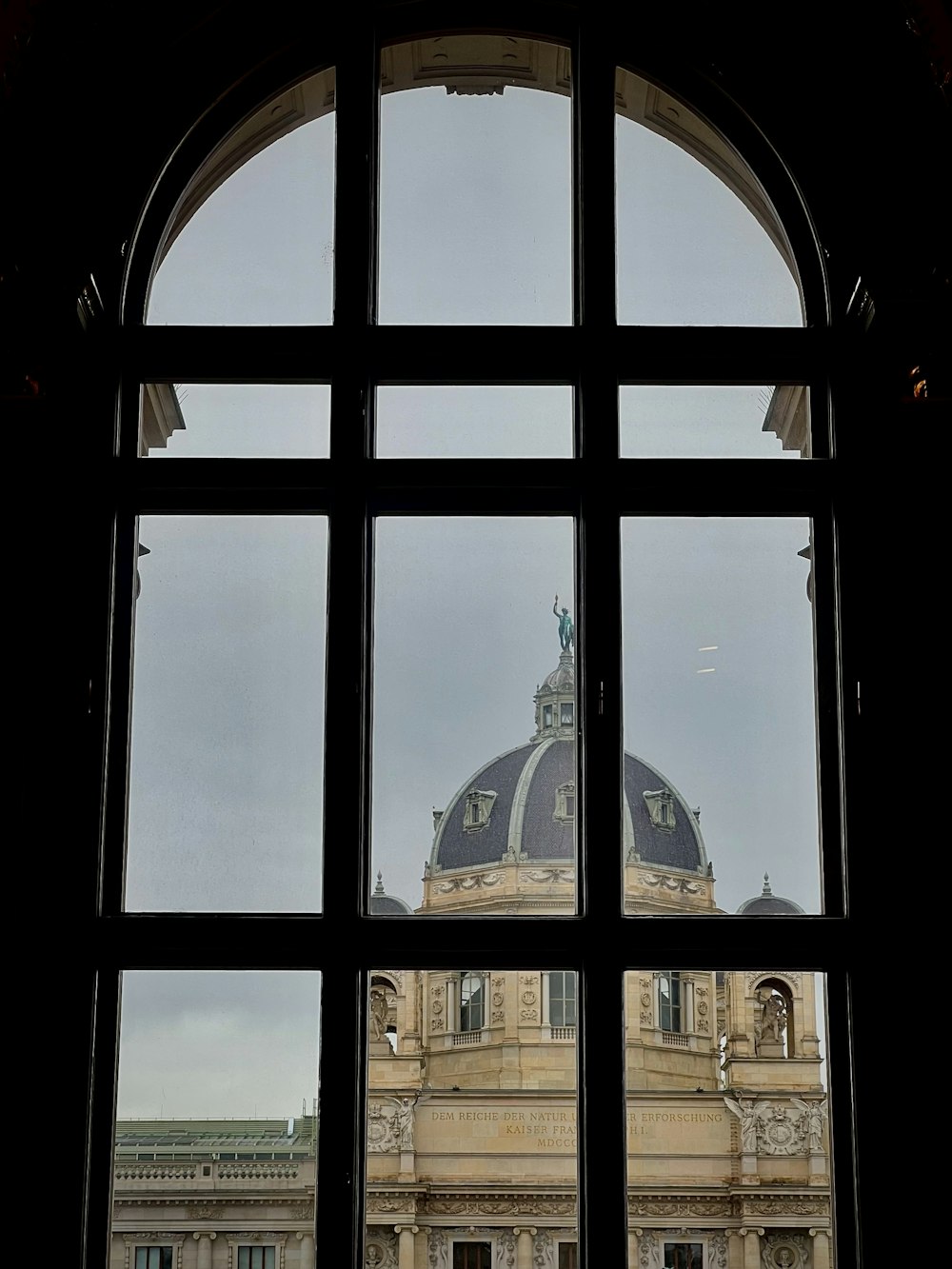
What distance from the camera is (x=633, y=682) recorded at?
13.8ft

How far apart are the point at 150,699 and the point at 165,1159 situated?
49.1 inches

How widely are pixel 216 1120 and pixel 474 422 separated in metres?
2.10

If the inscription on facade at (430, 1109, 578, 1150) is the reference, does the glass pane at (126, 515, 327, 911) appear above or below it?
above

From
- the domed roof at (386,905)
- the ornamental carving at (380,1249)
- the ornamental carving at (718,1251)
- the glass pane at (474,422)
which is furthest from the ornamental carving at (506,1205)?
the glass pane at (474,422)

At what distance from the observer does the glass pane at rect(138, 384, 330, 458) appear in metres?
4.38

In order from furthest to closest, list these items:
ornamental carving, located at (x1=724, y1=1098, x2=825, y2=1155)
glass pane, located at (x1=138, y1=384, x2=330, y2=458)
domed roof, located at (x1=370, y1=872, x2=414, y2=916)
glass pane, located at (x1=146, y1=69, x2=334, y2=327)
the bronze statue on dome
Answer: glass pane, located at (x1=146, y1=69, x2=334, y2=327) → glass pane, located at (x1=138, y1=384, x2=330, y2=458) → the bronze statue on dome → domed roof, located at (x1=370, y1=872, x2=414, y2=916) → ornamental carving, located at (x1=724, y1=1098, x2=825, y2=1155)

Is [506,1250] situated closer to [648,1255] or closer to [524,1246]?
[524,1246]

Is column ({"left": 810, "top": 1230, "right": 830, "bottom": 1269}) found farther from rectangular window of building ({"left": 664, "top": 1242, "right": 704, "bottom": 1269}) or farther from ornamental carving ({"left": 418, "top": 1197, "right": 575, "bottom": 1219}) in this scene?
ornamental carving ({"left": 418, "top": 1197, "right": 575, "bottom": 1219})

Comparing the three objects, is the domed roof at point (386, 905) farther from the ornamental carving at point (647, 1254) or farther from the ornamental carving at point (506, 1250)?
the ornamental carving at point (647, 1254)

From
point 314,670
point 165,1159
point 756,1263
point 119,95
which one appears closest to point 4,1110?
point 165,1159

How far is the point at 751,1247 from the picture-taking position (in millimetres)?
3883

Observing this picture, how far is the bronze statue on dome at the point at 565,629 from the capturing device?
4.25m

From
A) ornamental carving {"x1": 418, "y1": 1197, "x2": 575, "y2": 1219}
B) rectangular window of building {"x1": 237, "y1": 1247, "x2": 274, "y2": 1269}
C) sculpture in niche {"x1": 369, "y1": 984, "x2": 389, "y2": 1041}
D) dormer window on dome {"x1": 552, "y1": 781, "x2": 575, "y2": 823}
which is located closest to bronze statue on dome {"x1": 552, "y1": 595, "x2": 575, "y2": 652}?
dormer window on dome {"x1": 552, "y1": 781, "x2": 575, "y2": 823}

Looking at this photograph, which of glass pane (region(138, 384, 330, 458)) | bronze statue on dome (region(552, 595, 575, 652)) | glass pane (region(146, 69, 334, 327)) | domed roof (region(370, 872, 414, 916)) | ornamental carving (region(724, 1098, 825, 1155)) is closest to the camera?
ornamental carving (region(724, 1098, 825, 1155))
